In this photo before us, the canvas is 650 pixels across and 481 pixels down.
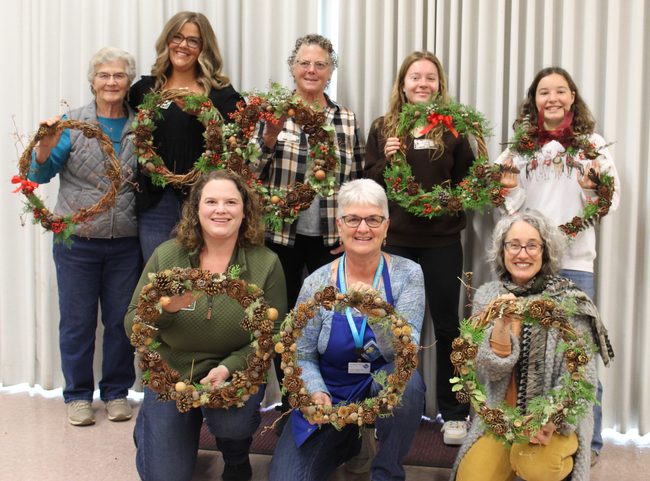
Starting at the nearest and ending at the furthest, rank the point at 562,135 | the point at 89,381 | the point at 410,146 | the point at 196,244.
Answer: the point at 196,244
the point at 562,135
the point at 410,146
the point at 89,381

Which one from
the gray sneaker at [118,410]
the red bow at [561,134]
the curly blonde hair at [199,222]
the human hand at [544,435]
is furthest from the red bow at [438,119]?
the gray sneaker at [118,410]

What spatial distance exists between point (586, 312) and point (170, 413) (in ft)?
5.63

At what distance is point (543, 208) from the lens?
289 centimetres

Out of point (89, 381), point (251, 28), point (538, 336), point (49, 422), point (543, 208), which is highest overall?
point (251, 28)

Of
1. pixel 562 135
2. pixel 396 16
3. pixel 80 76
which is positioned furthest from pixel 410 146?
pixel 80 76

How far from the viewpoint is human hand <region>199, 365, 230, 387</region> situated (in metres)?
2.24

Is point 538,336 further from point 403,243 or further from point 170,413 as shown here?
point 170,413

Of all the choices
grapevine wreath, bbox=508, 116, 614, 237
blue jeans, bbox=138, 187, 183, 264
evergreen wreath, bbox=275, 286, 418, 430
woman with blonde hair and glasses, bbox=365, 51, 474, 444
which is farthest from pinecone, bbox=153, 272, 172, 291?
grapevine wreath, bbox=508, 116, 614, 237

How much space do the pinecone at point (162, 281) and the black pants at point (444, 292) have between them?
1.23 m

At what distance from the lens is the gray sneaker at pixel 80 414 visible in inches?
122

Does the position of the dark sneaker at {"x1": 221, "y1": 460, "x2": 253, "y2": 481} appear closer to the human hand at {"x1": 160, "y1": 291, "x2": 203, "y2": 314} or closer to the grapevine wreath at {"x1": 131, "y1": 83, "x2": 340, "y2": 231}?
the human hand at {"x1": 160, "y1": 291, "x2": 203, "y2": 314}

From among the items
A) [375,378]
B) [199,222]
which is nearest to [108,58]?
[199,222]

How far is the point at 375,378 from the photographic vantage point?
6.98 ft

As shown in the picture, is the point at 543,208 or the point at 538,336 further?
the point at 543,208
